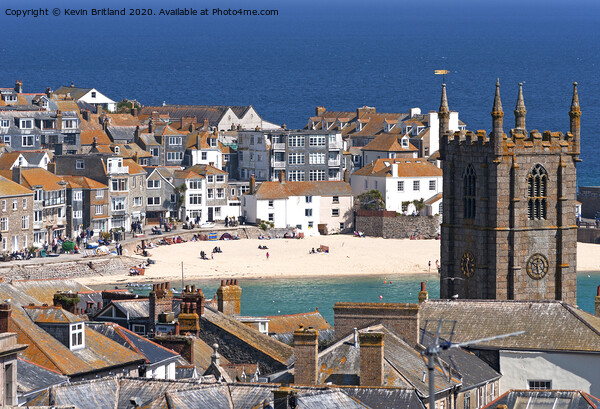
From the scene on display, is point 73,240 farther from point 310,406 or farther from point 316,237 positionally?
point 310,406

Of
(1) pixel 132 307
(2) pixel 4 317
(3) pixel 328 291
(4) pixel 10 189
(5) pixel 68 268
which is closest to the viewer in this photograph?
(2) pixel 4 317

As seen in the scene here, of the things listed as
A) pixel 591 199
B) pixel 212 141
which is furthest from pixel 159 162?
pixel 591 199

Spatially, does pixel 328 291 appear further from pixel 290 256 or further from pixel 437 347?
pixel 437 347

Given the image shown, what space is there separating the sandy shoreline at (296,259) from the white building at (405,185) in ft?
19.5

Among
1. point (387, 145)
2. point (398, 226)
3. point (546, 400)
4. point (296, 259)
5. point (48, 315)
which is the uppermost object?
point (387, 145)

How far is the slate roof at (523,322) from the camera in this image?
5434cm

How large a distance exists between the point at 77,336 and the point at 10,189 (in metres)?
72.7

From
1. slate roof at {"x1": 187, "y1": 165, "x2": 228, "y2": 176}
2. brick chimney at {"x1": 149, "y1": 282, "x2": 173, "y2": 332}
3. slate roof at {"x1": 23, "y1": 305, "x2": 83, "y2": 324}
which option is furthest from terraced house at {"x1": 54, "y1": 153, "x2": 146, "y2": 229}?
slate roof at {"x1": 23, "y1": 305, "x2": 83, "y2": 324}

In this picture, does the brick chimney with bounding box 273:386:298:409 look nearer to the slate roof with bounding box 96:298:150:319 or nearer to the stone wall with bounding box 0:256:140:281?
the slate roof with bounding box 96:298:150:319

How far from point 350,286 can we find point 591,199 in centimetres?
3583

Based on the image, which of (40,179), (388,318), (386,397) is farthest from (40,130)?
(386,397)

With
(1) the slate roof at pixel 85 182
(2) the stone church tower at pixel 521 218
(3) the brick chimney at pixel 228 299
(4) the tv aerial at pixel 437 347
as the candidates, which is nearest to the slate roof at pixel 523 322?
(4) the tv aerial at pixel 437 347

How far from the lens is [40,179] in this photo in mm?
125375

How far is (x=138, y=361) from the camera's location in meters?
48.8
